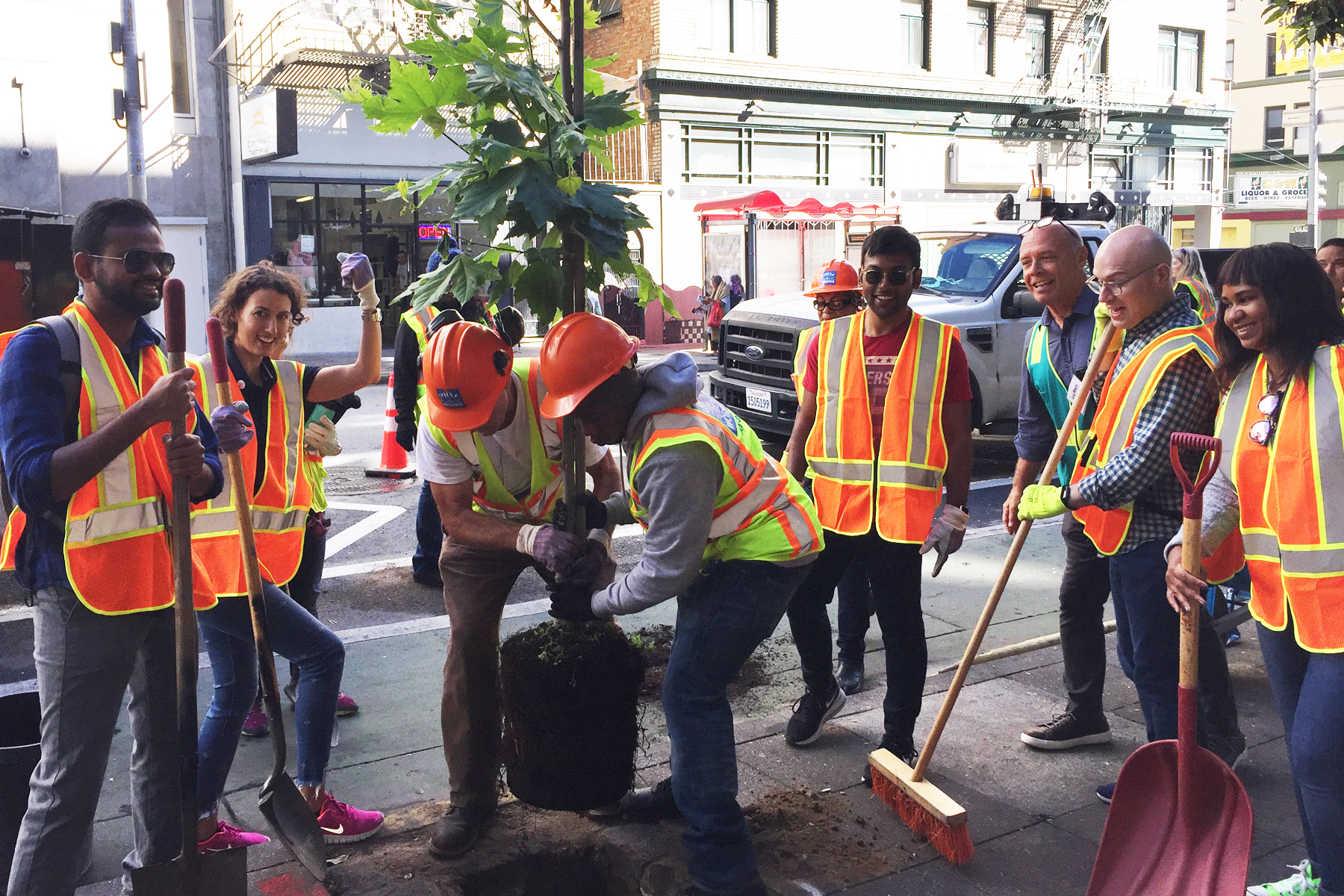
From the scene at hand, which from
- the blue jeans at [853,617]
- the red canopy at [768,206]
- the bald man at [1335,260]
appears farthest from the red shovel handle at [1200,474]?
the red canopy at [768,206]

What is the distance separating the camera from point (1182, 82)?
1383 inches

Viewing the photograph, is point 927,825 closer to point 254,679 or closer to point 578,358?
point 578,358

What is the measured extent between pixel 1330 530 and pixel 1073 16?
32848 millimetres

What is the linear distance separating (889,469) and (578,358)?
1642 millimetres

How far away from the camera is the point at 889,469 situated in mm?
4395

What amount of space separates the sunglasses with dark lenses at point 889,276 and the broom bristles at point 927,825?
1798 millimetres

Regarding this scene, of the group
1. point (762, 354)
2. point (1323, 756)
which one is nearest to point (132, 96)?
point (762, 354)

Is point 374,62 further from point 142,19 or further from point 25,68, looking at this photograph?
point 25,68

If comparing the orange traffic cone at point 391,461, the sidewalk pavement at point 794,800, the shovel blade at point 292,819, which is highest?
the orange traffic cone at point 391,461

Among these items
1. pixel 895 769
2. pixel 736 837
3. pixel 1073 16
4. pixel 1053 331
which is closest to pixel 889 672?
pixel 895 769

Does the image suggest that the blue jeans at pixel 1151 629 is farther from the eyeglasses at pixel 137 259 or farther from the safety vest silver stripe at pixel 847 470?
the eyeglasses at pixel 137 259

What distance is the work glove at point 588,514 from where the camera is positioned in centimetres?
359

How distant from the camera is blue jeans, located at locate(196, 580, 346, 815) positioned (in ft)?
11.7

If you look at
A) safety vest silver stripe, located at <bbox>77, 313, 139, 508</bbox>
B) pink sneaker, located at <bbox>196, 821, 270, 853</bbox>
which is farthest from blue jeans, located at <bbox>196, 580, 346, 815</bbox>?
safety vest silver stripe, located at <bbox>77, 313, 139, 508</bbox>
